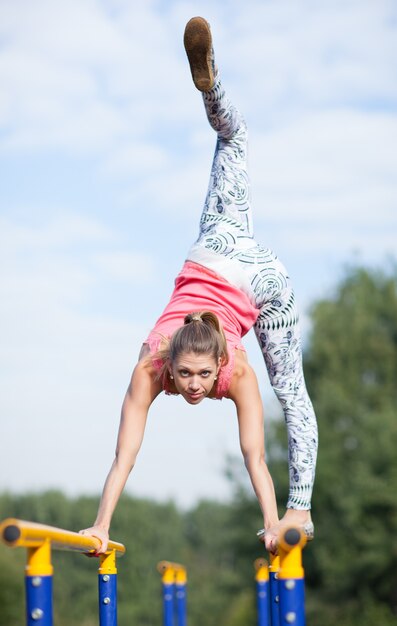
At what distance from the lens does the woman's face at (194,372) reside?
12.4 feet

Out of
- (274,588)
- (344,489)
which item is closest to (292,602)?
(274,588)

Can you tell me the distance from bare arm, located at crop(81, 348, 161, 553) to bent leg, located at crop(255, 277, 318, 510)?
2.43 ft

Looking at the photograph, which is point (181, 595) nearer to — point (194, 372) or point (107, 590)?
point (107, 590)

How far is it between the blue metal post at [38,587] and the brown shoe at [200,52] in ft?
8.37

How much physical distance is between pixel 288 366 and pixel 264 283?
43 cm

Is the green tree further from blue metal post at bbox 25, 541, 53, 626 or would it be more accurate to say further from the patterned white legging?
blue metal post at bbox 25, 541, 53, 626

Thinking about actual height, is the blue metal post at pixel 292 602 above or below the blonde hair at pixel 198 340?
below

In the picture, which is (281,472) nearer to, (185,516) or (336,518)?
(336,518)

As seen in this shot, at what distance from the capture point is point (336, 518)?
73.5ft

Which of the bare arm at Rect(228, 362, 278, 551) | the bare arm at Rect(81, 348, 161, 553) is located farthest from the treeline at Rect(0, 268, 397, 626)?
the bare arm at Rect(81, 348, 161, 553)

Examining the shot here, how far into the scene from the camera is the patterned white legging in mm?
4398

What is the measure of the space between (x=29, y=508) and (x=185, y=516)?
59.3ft

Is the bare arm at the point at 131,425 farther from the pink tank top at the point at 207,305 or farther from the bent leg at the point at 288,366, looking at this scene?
the bent leg at the point at 288,366

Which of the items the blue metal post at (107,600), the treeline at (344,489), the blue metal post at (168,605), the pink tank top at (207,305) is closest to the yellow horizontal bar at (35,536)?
the blue metal post at (107,600)
